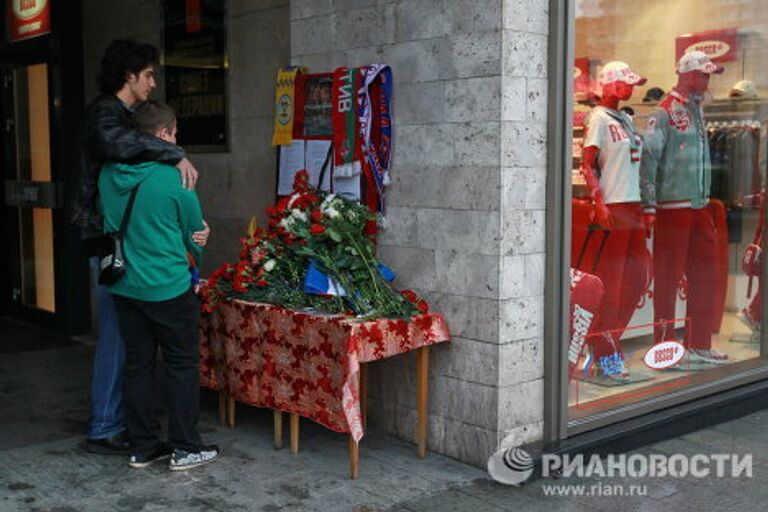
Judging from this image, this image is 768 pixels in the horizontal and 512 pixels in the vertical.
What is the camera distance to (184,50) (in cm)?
639

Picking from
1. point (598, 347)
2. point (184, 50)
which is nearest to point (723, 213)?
point (598, 347)

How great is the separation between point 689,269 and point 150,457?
3.42m

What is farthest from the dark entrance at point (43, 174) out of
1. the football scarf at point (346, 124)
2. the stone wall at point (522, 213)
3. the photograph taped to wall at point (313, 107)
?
the stone wall at point (522, 213)

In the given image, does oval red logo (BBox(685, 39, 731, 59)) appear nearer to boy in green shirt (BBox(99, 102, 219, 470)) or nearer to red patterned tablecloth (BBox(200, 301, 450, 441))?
red patterned tablecloth (BBox(200, 301, 450, 441))

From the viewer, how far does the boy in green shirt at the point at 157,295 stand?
14.0 ft

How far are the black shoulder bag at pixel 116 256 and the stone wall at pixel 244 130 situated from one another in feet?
5.42

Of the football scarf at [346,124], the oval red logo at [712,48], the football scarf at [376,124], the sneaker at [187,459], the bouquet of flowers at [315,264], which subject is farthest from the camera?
the oval red logo at [712,48]

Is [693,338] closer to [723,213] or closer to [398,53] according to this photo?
[723,213]

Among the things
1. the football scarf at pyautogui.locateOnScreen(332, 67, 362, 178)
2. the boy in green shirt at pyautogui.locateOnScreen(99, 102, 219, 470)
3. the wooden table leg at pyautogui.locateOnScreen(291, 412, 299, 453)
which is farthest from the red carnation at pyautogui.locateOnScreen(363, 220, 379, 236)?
the wooden table leg at pyautogui.locateOnScreen(291, 412, 299, 453)

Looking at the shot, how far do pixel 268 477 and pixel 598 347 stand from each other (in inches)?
76.8

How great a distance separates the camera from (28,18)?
747 centimetres

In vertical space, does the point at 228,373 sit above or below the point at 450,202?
→ below

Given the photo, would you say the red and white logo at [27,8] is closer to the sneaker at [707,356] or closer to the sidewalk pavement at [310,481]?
the sidewalk pavement at [310,481]

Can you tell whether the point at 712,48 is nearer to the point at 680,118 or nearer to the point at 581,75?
the point at 680,118
